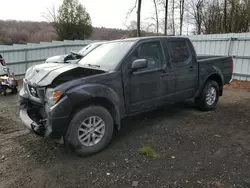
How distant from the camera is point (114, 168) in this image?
125 inches

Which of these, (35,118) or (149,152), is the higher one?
(35,118)

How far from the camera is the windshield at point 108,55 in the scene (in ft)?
13.0

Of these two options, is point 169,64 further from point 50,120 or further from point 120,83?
point 50,120

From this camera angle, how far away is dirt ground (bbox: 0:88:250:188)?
288cm

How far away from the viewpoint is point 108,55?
4.18 metres

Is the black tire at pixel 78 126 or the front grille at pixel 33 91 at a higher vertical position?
the front grille at pixel 33 91

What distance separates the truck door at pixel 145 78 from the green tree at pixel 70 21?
21146mm

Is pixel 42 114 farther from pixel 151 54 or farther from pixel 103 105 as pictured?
pixel 151 54

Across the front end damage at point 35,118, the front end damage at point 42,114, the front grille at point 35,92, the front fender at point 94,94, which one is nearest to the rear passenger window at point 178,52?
Answer: the front fender at point 94,94

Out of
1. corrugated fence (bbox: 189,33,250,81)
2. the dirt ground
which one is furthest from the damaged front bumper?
corrugated fence (bbox: 189,33,250,81)

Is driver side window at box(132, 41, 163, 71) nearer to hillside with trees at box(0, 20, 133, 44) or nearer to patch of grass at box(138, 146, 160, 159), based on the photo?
patch of grass at box(138, 146, 160, 159)

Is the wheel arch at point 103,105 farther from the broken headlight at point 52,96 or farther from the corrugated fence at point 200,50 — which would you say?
the corrugated fence at point 200,50

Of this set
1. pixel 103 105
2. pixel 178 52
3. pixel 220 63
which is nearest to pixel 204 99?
pixel 220 63

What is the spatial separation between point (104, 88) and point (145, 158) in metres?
1.25
